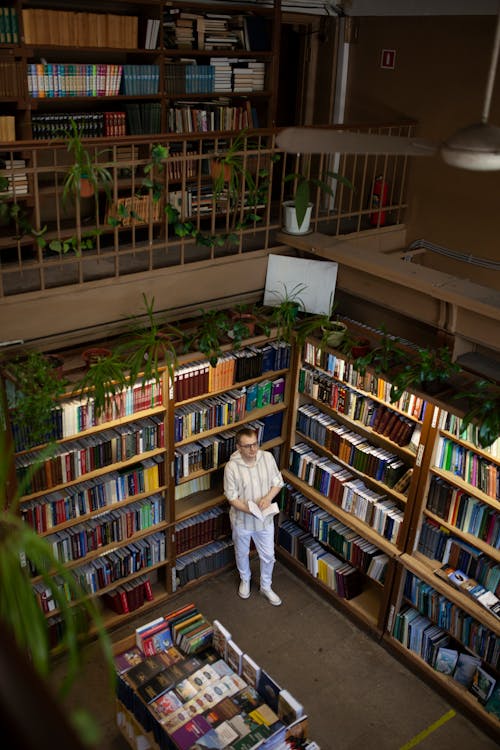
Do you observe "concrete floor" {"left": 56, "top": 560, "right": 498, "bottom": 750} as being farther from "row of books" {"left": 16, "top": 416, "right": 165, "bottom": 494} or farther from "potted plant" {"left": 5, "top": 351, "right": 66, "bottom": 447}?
"potted plant" {"left": 5, "top": 351, "right": 66, "bottom": 447}

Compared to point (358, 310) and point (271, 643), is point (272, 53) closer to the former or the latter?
point (358, 310)

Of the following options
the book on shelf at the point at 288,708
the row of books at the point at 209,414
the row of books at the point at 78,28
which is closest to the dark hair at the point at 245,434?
the row of books at the point at 209,414

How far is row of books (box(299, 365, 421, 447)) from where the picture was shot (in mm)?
5020

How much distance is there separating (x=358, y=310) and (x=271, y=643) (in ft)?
9.09

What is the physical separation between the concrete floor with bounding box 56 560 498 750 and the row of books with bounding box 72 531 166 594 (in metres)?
0.45

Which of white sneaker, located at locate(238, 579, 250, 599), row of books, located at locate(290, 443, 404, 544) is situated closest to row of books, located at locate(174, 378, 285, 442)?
row of books, located at locate(290, 443, 404, 544)

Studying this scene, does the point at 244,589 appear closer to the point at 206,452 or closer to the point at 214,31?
the point at 206,452

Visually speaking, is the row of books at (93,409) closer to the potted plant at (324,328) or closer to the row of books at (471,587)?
the potted plant at (324,328)

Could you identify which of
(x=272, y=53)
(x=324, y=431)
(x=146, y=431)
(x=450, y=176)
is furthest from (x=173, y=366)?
(x=272, y=53)

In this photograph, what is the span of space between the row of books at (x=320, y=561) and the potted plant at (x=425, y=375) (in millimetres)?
1676

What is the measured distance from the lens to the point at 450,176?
6090 millimetres

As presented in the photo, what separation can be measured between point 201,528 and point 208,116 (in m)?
3.77

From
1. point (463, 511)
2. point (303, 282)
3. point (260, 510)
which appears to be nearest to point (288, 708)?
point (260, 510)

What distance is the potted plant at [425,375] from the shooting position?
466 cm
